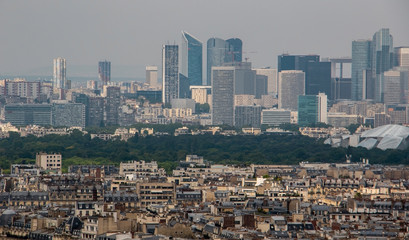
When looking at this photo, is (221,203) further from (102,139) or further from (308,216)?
(102,139)

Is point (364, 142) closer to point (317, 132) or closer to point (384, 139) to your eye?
point (384, 139)

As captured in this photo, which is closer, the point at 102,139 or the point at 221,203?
the point at 221,203

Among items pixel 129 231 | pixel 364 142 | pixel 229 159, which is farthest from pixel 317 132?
pixel 129 231

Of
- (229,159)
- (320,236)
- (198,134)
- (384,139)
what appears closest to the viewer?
(320,236)

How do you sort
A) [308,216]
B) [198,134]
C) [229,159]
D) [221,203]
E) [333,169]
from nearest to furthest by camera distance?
[308,216], [221,203], [333,169], [229,159], [198,134]

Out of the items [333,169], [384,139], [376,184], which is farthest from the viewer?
[384,139]

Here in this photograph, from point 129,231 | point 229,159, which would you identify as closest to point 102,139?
point 229,159
